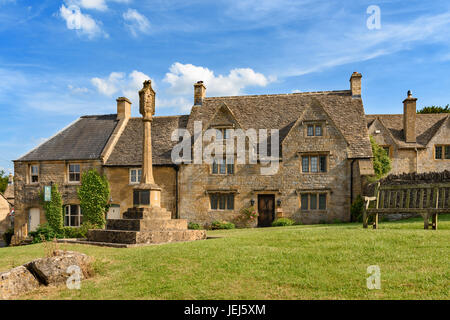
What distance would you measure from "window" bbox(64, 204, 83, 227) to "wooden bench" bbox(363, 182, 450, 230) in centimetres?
2284

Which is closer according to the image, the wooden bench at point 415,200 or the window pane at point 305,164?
the wooden bench at point 415,200

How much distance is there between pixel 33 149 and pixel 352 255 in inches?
1130

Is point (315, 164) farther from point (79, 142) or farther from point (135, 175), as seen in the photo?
point (79, 142)

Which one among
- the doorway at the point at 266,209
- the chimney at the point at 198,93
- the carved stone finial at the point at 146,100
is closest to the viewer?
the carved stone finial at the point at 146,100

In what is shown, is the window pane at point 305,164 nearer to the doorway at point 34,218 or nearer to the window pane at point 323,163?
the window pane at point 323,163

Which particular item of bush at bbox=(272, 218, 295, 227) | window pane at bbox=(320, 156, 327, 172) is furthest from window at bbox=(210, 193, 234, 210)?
window pane at bbox=(320, 156, 327, 172)

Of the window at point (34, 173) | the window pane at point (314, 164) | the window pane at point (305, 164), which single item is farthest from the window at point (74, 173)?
the window pane at point (314, 164)

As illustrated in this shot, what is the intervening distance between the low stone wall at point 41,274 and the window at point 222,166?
Answer: 18.2 metres

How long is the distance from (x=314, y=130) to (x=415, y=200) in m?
14.5

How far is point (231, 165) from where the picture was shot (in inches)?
1076

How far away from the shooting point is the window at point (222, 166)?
89.7 feet

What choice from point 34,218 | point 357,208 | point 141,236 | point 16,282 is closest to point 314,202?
point 357,208

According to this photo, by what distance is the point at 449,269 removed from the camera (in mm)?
7621

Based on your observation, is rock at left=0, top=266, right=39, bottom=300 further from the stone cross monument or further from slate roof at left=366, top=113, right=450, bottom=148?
slate roof at left=366, top=113, right=450, bottom=148
